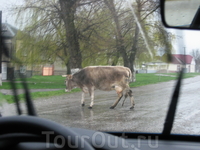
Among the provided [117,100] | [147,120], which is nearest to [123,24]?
[117,100]

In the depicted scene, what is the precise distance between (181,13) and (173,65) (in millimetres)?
1311

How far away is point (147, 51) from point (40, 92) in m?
1.81

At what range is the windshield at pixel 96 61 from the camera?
4.29 metres

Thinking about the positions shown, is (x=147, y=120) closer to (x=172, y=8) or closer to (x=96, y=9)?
(x=172, y=8)

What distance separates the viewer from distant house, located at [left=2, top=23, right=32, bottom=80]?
13.6ft

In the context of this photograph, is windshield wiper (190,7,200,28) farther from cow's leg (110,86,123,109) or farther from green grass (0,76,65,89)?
green grass (0,76,65,89)

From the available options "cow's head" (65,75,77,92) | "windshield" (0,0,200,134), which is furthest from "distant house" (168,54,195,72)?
"cow's head" (65,75,77,92)

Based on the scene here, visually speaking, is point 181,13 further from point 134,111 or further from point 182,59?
point 134,111

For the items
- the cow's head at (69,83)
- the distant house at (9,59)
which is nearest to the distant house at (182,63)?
the cow's head at (69,83)

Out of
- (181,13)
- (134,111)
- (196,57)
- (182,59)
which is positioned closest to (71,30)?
(134,111)

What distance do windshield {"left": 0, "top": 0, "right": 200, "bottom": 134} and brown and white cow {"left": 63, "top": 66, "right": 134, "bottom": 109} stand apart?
17mm

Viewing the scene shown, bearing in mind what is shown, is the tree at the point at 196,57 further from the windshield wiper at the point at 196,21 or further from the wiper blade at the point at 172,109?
the windshield wiper at the point at 196,21

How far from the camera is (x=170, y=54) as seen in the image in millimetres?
4555

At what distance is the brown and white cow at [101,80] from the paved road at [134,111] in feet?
0.42
